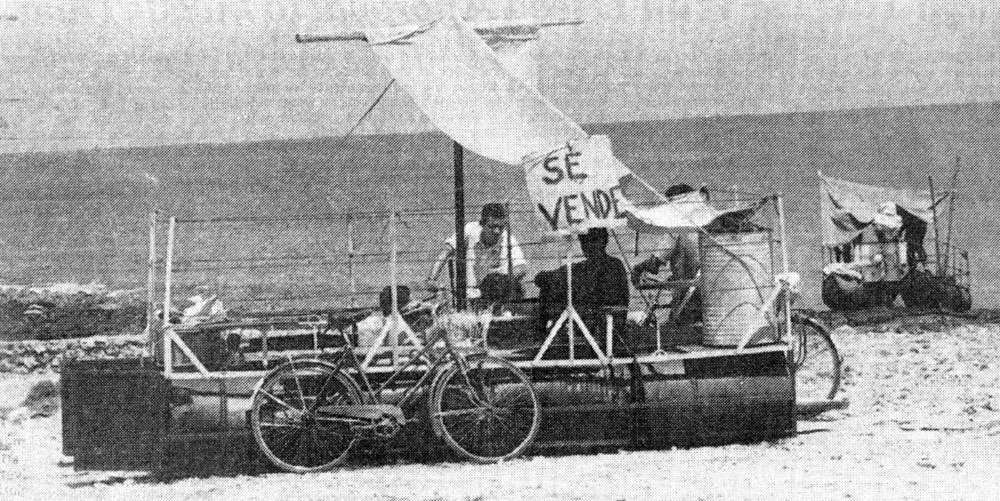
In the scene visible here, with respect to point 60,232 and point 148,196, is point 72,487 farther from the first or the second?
point 148,196

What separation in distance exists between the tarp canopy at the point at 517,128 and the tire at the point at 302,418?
1958mm

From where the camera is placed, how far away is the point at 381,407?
884 centimetres

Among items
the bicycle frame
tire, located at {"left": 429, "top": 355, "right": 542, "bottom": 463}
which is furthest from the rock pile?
tire, located at {"left": 429, "top": 355, "right": 542, "bottom": 463}

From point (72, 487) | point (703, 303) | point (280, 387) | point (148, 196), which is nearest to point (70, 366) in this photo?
point (72, 487)

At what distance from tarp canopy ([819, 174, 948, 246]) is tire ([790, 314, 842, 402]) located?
6.66 metres

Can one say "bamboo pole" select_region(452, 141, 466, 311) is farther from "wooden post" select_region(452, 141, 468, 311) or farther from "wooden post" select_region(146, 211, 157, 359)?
"wooden post" select_region(146, 211, 157, 359)

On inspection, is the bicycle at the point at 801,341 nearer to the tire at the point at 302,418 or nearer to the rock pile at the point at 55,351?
the tire at the point at 302,418

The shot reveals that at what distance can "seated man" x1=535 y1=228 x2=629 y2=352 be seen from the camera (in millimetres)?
9477

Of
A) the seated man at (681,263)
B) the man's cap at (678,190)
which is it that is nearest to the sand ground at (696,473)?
the seated man at (681,263)

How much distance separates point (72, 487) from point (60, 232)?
172 feet

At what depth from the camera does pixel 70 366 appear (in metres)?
9.27

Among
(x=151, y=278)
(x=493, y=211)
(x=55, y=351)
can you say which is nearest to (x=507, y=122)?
(x=493, y=211)

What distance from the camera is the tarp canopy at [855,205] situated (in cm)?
2116

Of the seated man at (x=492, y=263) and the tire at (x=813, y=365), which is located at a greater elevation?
the seated man at (x=492, y=263)
